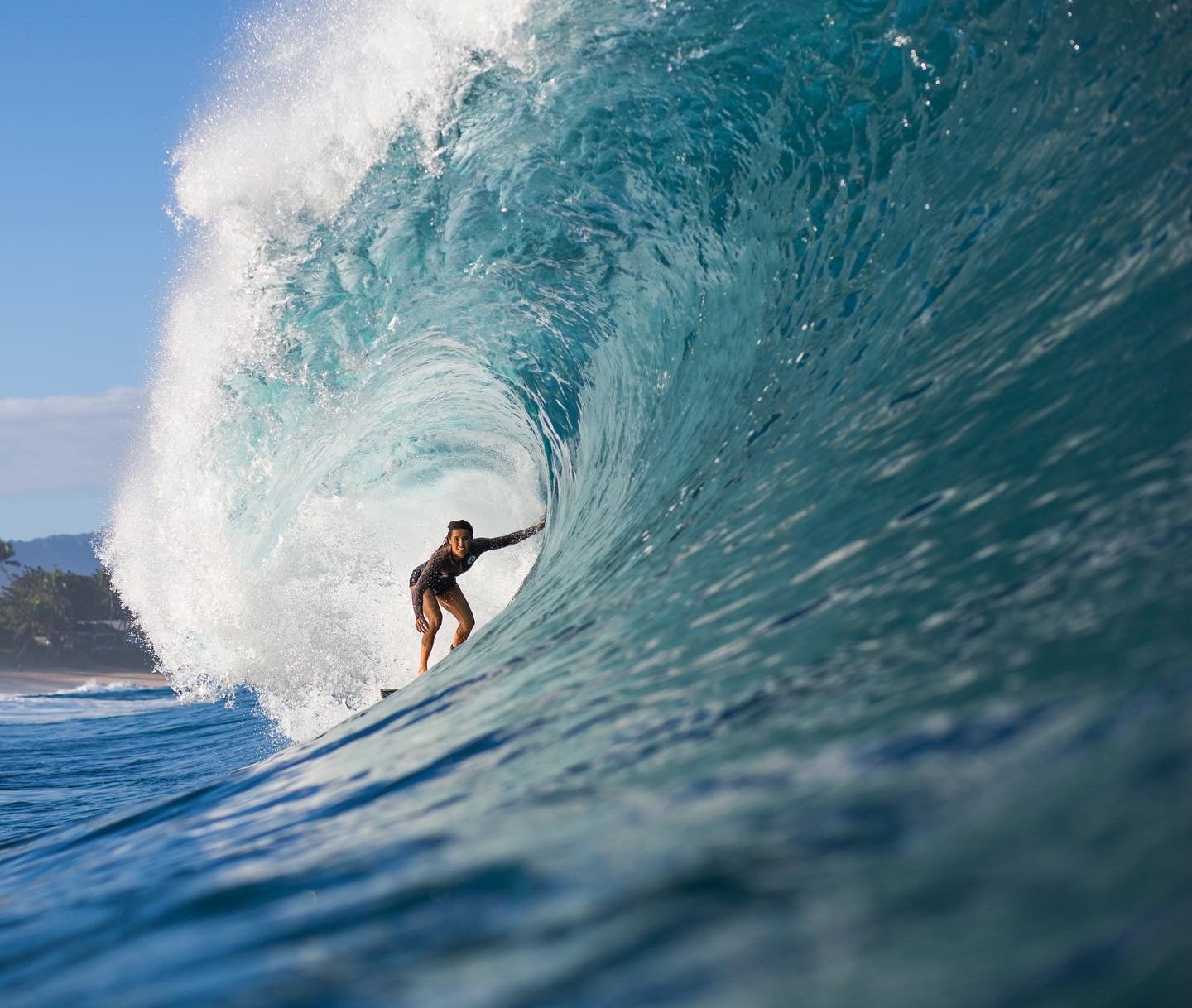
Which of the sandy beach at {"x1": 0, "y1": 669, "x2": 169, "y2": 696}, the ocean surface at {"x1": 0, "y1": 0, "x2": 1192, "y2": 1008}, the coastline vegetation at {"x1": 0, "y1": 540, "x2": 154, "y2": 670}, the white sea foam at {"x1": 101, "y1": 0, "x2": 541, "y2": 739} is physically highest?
the coastline vegetation at {"x1": 0, "y1": 540, "x2": 154, "y2": 670}

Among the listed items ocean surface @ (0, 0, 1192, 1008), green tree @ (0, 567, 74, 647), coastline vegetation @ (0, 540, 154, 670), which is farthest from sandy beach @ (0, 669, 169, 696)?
ocean surface @ (0, 0, 1192, 1008)

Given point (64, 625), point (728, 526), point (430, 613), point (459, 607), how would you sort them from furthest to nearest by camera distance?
1. point (64, 625)
2. point (459, 607)
3. point (430, 613)
4. point (728, 526)

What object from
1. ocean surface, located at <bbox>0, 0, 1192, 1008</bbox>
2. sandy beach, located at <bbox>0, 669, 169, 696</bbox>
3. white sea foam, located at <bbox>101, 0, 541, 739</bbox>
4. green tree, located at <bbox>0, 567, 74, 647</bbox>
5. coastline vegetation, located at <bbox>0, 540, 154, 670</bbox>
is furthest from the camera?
green tree, located at <bbox>0, 567, 74, 647</bbox>

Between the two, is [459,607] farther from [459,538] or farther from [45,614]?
[45,614]

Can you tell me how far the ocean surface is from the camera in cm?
156

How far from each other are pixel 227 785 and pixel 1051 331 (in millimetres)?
3114

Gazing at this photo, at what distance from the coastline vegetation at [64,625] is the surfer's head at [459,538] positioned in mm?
40687

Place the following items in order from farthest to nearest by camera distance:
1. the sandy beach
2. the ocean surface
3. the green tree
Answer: the green tree, the sandy beach, the ocean surface

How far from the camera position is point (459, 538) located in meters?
7.71

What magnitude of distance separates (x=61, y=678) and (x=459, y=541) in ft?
131

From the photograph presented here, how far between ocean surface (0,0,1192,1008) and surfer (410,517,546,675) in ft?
1.97

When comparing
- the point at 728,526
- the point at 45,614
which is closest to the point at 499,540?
the point at 728,526

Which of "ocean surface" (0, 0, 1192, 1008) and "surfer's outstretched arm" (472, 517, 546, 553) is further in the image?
"surfer's outstretched arm" (472, 517, 546, 553)

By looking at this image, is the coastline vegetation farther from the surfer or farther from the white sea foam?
the surfer
